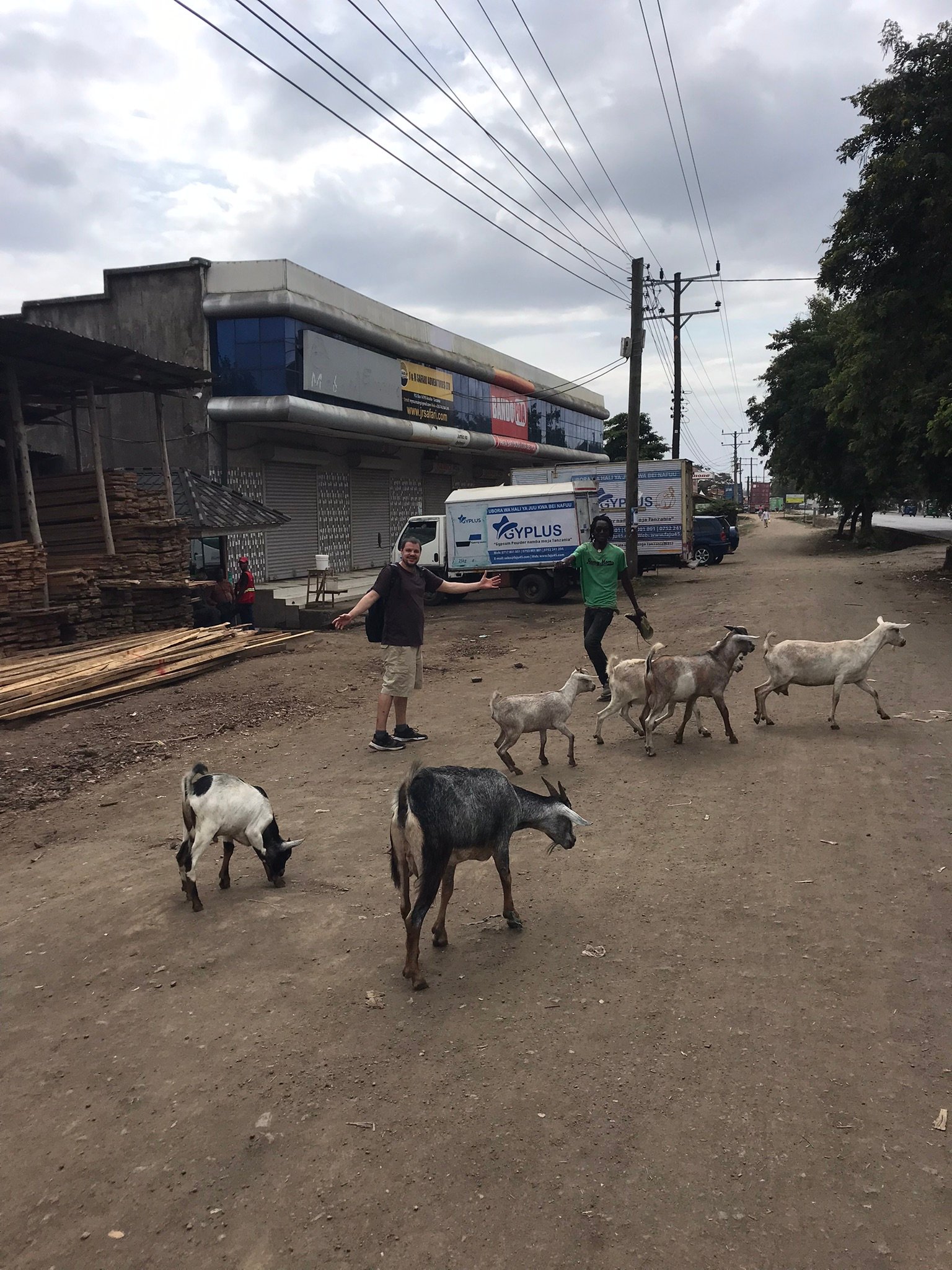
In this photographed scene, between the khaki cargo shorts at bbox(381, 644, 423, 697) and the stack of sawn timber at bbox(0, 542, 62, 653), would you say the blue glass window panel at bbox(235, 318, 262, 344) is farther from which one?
the khaki cargo shorts at bbox(381, 644, 423, 697)

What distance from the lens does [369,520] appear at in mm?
32188

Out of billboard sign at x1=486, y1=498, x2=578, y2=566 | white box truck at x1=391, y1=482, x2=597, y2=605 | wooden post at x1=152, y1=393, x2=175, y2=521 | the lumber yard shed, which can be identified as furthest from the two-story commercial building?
billboard sign at x1=486, y1=498, x2=578, y2=566

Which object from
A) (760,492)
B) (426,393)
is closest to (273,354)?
(426,393)

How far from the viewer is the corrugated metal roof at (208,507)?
1673 centimetres

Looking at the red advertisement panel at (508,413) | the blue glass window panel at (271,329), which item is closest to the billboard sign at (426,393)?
the red advertisement panel at (508,413)

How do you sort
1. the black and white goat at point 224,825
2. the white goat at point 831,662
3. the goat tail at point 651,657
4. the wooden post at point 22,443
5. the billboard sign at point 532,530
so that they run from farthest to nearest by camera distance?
the billboard sign at point 532,530, the wooden post at point 22,443, the white goat at point 831,662, the goat tail at point 651,657, the black and white goat at point 224,825

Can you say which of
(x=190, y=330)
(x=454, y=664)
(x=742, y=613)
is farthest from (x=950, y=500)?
(x=190, y=330)

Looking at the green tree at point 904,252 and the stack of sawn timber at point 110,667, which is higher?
the green tree at point 904,252

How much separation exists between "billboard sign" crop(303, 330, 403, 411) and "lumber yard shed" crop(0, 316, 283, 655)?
919 centimetres

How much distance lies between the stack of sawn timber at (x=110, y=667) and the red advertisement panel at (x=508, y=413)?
26765 millimetres

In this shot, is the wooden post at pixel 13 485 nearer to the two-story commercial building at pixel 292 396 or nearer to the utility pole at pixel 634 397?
the two-story commercial building at pixel 292 396

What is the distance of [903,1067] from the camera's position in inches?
131

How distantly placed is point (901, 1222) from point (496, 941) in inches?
86.0

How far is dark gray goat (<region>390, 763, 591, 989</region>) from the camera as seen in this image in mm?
4035
